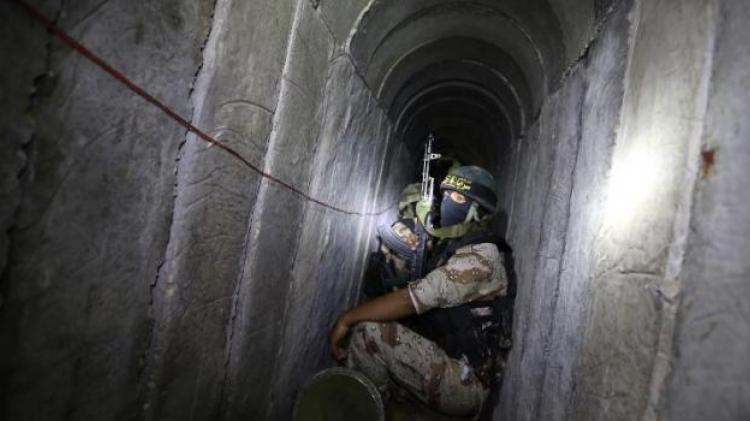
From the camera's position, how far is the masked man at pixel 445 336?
3078 millimetres

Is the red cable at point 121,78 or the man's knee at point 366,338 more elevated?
the red cable at point 121,78

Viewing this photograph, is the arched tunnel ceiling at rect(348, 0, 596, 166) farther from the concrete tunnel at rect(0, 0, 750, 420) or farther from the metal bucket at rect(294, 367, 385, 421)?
the metal bucket at rect(294, 367, 385, 421)

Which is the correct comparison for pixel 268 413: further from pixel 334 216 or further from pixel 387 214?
pixel 387 214

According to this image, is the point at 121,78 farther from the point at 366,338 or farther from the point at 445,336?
the point at 445,336

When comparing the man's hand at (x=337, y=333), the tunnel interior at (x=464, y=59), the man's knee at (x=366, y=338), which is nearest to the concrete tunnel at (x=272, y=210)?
the tunnel interior at (x=464, y=59)

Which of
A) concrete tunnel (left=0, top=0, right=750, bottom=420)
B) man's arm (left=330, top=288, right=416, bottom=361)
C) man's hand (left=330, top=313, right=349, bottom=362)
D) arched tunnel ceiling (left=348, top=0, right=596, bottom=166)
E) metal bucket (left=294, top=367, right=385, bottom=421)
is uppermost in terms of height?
arched tunnel ceiling (left=348, top=0, right=596, bottom=166)

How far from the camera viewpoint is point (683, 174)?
3.70 ft

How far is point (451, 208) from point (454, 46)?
70.3 inches

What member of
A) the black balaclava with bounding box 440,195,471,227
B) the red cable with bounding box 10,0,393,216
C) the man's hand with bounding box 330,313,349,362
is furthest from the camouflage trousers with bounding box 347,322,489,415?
the red cable with bounding box 10,0,393,216

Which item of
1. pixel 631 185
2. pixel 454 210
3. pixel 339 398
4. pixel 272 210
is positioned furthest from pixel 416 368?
pixel 631 185

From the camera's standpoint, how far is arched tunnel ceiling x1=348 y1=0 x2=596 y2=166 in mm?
2734

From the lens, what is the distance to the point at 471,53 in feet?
14.8

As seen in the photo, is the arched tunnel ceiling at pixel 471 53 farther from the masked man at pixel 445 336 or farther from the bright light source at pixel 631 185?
the masked man at pixel 445 336

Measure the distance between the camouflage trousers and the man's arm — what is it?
85 mm
